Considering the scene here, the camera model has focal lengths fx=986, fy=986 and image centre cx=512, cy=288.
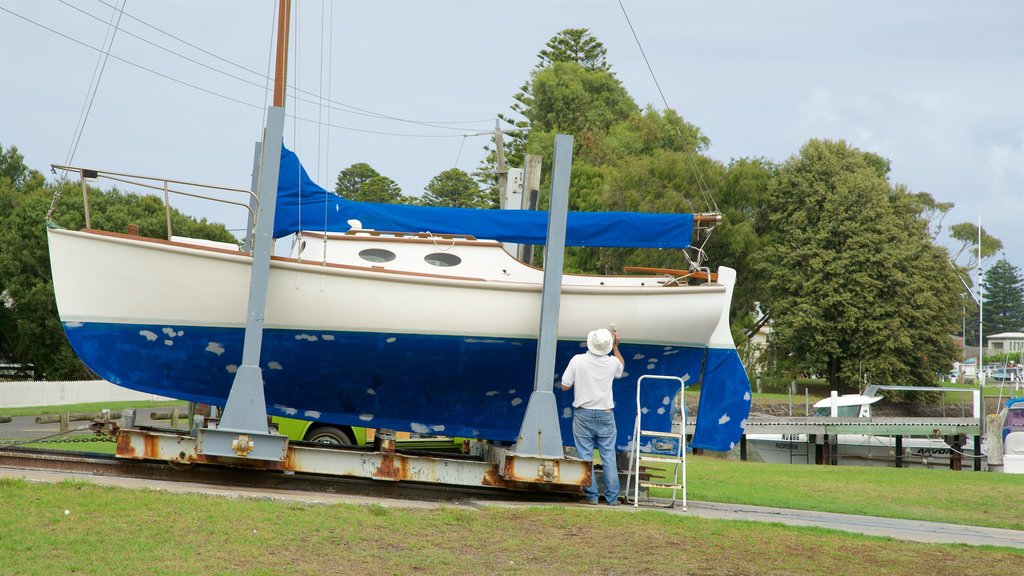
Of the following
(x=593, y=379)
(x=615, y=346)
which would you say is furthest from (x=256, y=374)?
(x=615, y=346)

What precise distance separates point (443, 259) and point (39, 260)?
3512cm

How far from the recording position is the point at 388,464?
30.1 ft

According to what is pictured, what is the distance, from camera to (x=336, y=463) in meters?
9.16

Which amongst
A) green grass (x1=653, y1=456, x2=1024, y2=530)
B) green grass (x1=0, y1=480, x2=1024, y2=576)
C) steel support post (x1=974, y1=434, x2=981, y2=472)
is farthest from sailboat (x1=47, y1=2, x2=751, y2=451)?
steel support post (x1=974, y1=434, x2=981, y2=472)

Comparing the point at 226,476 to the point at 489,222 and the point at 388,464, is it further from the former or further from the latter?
the point at 489,222

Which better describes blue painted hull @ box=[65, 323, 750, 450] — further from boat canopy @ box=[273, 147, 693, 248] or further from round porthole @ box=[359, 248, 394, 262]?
round porthole @ box=[359, 248, 394, 262]

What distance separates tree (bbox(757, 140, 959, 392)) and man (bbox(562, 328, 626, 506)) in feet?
107

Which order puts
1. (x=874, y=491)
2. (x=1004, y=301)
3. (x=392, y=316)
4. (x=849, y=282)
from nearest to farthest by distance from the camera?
(x=392, y=316)
(x=874, y=491)
(x=849, y=282)
(x=1004, y=301)

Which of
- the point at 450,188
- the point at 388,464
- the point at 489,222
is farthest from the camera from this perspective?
the point at 450,188

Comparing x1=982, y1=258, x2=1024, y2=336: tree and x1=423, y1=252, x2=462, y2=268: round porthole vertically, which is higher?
x1=982, y1=258, x2=1024, y2=336: tree

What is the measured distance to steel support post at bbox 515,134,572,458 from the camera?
9.29m

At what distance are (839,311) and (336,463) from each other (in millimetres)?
35178

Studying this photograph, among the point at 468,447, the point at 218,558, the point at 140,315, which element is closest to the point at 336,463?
the point at 140,315

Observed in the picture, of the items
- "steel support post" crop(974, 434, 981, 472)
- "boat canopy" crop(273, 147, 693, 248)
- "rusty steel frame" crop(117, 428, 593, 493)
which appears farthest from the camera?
"steel support post" crop(974, 434, 981, 472)
